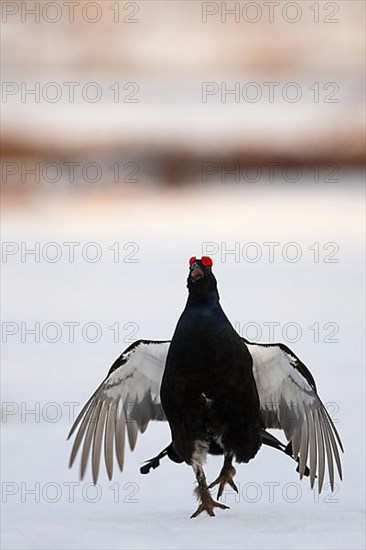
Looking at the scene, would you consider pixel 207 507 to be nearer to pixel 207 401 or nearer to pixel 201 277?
pixel 207 401

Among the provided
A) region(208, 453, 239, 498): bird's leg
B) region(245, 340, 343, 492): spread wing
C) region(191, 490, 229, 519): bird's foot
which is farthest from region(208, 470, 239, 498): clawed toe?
region(245, 340, 343, 492): spread wing

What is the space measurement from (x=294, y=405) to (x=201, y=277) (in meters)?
0.53

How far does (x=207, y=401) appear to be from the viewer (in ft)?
13.4

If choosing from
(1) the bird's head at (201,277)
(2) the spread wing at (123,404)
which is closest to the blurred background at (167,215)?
(2) the spread wing at (123,404)

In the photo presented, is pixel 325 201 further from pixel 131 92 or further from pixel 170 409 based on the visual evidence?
pixel 170 409

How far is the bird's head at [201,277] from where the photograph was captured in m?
4.15

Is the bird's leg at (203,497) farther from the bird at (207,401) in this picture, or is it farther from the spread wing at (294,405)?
the spread wing at (294,405)

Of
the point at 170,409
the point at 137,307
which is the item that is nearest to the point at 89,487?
the point at 170,409

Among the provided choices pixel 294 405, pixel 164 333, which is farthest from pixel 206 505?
pixel 164 333

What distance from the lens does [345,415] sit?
5020mm

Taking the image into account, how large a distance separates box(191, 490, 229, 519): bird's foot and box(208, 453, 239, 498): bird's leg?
0.12 m

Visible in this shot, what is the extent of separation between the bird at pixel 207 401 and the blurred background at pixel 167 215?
112mm

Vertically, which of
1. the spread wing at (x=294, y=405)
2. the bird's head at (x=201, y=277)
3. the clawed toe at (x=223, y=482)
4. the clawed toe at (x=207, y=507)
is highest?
the bird's head at (x=201, y=277)

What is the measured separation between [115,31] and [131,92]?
0.61m
